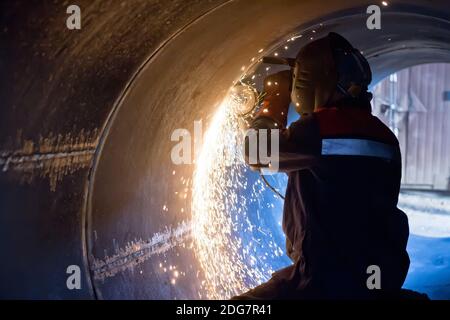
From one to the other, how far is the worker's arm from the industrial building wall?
8.53 m

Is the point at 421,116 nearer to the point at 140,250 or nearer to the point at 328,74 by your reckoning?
the point at 328,74

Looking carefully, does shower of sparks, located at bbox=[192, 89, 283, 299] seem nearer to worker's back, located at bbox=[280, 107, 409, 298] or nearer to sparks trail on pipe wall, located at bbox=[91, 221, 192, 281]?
sparks trail on pipe wall, located at bbox=[91, 221, 192, 281]

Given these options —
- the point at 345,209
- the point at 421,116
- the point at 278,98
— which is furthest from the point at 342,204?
the point at 421,116

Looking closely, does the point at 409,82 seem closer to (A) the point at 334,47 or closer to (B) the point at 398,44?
(B) the point at 398,44

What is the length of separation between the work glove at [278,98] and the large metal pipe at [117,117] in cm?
38

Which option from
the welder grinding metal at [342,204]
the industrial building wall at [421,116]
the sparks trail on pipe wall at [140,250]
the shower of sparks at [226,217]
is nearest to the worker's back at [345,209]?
the welder grinding metal at [342,204]

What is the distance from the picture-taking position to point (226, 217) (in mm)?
4266

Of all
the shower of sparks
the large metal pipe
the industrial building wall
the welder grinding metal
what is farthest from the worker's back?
the industrial building wall

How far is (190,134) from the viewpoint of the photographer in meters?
3.66

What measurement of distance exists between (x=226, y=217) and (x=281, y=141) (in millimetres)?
1924

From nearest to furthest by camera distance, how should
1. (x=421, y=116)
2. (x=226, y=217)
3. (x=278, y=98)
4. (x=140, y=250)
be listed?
(x=140, y=250)
(x=278, y=98)
(x=226, y=217)
(x=421, y=116)

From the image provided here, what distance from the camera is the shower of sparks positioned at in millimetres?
3924

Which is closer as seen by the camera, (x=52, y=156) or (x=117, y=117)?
(x=52, y=156)

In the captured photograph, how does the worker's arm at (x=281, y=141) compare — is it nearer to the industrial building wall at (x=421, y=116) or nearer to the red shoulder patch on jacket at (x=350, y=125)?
the red shoulder patch on jacket at (x=350, y=125)
